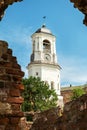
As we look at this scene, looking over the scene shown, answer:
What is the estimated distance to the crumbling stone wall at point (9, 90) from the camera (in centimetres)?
587

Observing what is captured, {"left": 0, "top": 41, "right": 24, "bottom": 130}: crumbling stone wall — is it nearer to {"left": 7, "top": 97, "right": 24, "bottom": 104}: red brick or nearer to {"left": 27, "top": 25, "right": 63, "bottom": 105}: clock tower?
{"left": 7, "top": 97, "right": 24, "bottom": 104}: red brick

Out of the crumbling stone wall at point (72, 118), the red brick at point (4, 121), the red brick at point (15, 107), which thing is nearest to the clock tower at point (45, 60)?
the crumbling stone wall at point (72, 118)

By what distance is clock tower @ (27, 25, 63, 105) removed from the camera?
200 ft

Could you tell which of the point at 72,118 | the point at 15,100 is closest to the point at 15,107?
the point at 15,100

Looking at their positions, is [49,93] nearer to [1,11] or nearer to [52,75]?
[52,75]

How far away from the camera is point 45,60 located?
62.9 meters

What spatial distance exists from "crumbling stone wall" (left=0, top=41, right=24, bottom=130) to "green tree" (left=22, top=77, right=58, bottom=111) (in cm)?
3245

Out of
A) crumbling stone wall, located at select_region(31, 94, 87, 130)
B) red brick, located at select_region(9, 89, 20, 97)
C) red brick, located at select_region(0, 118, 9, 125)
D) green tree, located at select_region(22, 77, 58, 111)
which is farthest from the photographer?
green tree, located at select_region(22, 77, 58, 111)

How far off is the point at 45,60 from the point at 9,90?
56926mm

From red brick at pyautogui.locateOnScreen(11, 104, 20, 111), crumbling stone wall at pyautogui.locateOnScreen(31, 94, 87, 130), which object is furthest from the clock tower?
red brick at pyautogui.locateOnScreen(11, 104, 20, 111)

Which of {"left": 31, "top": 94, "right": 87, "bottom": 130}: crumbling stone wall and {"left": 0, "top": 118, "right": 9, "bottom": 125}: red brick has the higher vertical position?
{"left": 31, "top": 94, "right": 87, "bottom": 130}: crumbling stone wall

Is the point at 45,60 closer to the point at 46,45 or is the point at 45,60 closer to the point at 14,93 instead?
the point at 46,45

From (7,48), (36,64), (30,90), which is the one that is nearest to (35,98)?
(30,90)

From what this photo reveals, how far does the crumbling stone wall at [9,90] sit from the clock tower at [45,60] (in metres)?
53.4
